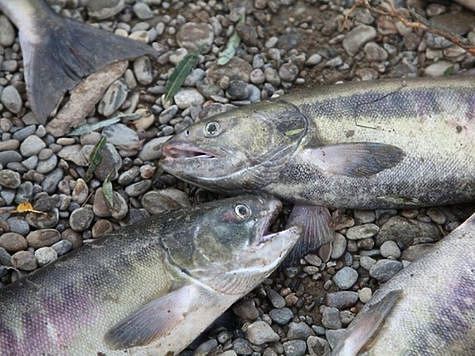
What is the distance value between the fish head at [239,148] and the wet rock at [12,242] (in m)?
0.92

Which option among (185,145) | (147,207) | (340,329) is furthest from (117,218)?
(340,329)

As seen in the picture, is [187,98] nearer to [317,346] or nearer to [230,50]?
[230,50]

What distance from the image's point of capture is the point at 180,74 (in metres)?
5.77

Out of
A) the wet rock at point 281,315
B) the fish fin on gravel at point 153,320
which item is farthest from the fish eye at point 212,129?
the wet rock at point 281,315

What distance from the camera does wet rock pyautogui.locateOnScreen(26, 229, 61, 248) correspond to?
5.04m

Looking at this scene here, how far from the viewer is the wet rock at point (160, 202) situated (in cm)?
521

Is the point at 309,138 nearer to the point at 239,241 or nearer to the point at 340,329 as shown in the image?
the point at 239,241

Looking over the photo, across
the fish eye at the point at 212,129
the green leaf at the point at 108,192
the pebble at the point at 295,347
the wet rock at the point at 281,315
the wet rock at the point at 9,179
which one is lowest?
the pebble at the point at 295,347

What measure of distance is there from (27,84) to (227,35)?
4.57 feet

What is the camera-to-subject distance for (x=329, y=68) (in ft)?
19.3

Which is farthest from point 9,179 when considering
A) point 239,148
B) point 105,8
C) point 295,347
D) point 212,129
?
point 295,347

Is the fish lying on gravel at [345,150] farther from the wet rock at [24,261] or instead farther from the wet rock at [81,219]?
the wet rock at [24,261]

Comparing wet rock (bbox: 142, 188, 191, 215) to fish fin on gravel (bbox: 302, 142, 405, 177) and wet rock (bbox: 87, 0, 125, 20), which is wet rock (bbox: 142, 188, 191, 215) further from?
wet rock (bbox: 87, 0, 125, 20)

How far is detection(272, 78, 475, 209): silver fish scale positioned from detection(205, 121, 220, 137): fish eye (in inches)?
17.7
